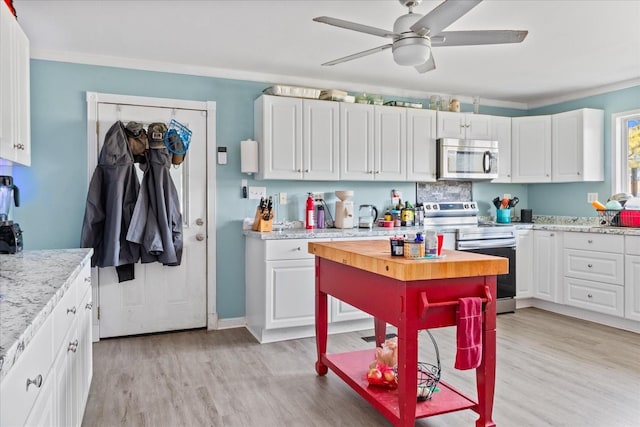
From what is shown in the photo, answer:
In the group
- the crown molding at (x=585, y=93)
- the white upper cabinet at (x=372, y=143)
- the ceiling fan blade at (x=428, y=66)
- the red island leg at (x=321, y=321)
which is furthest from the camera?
the crown molding at (x=585, y=93)

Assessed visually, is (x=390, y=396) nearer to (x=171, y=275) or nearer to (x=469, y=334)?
(x=469, y=334)

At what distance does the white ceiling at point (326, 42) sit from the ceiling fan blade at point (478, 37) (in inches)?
20.2

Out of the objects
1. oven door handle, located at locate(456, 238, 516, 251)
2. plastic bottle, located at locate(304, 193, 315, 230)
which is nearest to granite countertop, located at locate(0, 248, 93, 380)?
plastic bottle, located at locate(304, 193, 315, 230)

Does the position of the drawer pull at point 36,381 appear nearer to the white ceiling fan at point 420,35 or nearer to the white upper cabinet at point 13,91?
the white upper cabinet at point 13,91

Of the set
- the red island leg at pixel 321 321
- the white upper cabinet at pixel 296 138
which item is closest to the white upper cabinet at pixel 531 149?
the white upper cabinet at pixel 296 138

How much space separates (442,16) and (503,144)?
359 cm

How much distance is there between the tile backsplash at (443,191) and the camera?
17.1 feet

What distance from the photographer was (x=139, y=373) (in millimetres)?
→ 3209

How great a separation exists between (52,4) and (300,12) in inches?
60.3

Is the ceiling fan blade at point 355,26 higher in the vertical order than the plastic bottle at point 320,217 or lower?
higher

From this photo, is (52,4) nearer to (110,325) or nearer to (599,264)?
(110,325)

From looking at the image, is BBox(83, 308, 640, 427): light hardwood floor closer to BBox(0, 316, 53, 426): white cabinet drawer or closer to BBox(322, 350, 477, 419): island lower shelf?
BBox(322, 350, 477, 419): island lower shelf

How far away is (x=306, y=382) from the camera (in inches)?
120

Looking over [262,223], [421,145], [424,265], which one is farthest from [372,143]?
[424,265]
